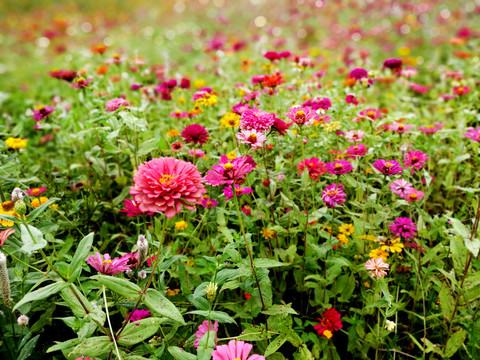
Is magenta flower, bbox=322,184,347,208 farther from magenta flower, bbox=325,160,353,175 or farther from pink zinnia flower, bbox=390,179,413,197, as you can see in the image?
pink zinnia flower, bbox=390,179,413,197

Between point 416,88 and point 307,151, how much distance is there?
6.36 feet

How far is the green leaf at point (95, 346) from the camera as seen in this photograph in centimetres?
98

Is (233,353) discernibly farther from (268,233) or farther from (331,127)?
(331,127)

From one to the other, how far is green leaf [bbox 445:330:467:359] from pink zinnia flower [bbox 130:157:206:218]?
118cm

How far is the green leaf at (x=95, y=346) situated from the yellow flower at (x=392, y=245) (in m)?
1.09

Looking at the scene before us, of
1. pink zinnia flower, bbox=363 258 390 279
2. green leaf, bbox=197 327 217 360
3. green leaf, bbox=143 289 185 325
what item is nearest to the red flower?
pink zinnia flower, bbox=363 258 390 279

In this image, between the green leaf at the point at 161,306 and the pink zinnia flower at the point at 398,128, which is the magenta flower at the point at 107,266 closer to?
the green leaf at the point at 161,306

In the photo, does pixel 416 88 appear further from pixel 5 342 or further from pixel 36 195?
pixel 5 342

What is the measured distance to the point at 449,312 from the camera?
4.70ft

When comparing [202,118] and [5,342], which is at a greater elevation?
[202,118]

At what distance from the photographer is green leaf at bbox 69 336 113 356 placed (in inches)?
38.8

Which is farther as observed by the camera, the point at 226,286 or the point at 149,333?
the point at 226,286

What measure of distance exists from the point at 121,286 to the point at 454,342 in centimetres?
129

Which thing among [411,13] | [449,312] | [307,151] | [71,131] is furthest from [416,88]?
[411,13]
